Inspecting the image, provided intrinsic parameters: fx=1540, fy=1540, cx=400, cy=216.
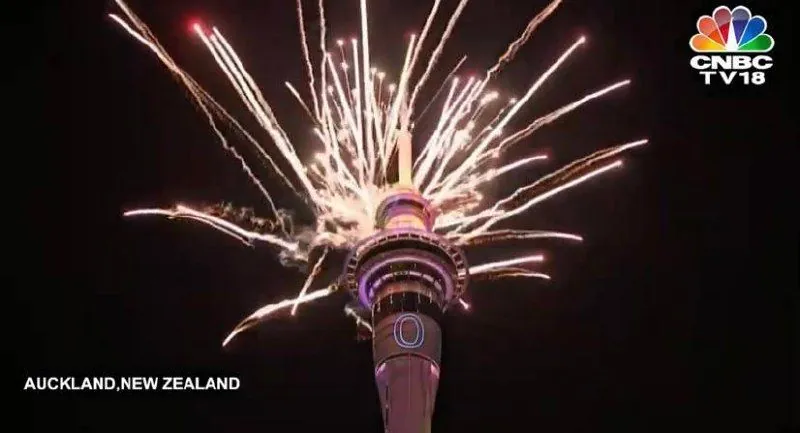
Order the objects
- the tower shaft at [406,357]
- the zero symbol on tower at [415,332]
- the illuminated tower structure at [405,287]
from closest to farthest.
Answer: the tower shaft at [406,357]
the illuminated tower structure at [405,287]
the zero symbol on tower at [415,332]

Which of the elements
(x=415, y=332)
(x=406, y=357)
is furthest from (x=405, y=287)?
(x=406, y=357)

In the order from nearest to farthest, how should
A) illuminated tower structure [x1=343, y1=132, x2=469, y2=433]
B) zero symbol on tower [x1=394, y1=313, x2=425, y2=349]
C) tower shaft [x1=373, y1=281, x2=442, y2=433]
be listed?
tower shaft [x1=373, y1=281, x2=442, y2=433]
illuminated tower structure [x1=343, y1=132, x2=469, y2=433]
zero symbol on tower [x1=394, y1=313, x2=425, y2=349]

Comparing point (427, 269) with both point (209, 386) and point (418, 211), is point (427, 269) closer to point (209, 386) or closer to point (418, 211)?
point (418, 211)

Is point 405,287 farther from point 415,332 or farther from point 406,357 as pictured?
point 406,357

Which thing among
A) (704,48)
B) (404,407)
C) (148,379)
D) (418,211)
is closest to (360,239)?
(418,211)

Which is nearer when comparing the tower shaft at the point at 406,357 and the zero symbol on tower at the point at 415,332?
the tower shaft at the point at 406,357

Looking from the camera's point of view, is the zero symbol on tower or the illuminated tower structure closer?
the illuminated tower structure

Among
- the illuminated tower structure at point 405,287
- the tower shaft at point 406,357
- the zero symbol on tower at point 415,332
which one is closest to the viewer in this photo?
the tower shaft at point 406,357

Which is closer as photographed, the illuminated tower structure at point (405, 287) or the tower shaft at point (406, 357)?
the tower shaft at point (406, 357)
